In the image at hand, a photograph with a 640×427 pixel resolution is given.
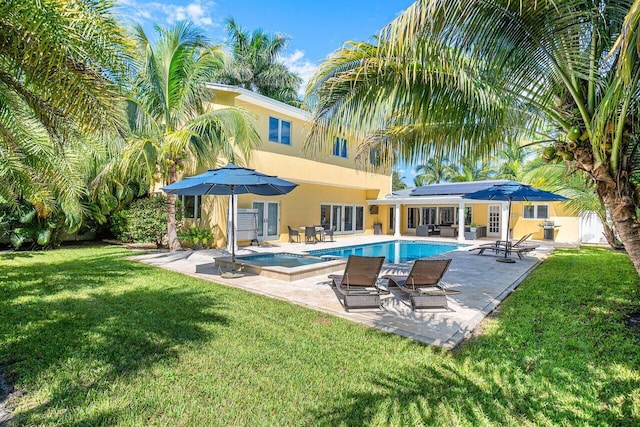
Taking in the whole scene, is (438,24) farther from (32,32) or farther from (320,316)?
(320,316)

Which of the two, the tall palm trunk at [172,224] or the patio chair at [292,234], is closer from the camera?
the tall palm trunk at [172,224]

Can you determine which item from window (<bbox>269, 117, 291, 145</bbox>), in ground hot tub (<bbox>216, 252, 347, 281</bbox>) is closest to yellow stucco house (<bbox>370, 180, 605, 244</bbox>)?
window (<bbox>269, 117, 291, 145</bbox>)

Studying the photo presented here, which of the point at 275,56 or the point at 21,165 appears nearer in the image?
the point at 21,165

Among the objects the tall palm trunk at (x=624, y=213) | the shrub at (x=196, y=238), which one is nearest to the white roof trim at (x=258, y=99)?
the shrub at (x=196, y=238)

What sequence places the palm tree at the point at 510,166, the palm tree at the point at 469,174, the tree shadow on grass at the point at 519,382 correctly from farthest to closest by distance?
the palm tree at the point at 469,174, the palm tree at the point at 510,166, the tree shadow on grass at the point at 519,382

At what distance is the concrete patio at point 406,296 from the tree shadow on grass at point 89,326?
5.75 ft

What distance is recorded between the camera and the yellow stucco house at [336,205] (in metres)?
18.8

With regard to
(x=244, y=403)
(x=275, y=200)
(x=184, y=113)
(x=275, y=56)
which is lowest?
(x=244, y=403)

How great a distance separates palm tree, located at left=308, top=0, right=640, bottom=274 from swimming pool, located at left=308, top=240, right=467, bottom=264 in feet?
38.1

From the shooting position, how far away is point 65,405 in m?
3.74

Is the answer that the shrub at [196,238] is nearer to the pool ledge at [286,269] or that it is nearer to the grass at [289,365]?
the pool ledge at [286,269]

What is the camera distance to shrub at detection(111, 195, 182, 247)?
17.4m

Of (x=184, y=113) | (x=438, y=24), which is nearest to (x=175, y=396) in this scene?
(x=438, y=24)

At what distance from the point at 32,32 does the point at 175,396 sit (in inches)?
169
